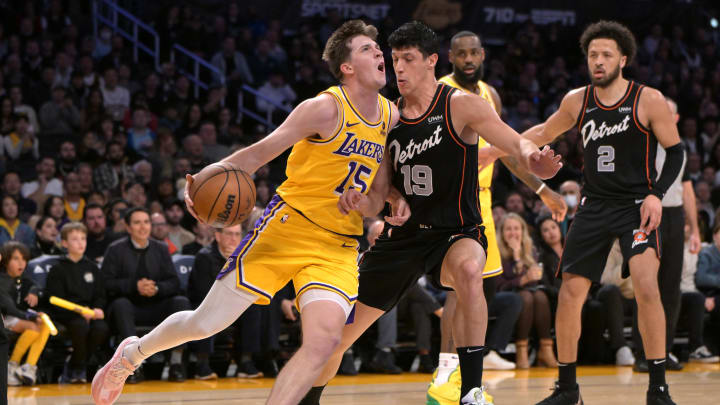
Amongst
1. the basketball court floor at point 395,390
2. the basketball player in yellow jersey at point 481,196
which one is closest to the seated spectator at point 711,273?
the basketball court floor at point 395,390

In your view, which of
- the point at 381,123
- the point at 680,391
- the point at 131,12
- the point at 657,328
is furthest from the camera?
the point at 131,12

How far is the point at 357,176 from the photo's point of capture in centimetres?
457

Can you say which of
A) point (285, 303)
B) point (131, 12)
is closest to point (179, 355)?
point (285, 303)

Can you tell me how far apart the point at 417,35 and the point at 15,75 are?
8.63 m

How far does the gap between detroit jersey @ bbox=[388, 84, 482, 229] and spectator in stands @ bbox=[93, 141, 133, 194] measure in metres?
6.45

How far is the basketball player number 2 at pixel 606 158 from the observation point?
552cm

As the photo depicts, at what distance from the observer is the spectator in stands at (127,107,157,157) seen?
38.9ft

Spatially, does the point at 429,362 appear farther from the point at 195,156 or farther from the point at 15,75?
the point at 15,75

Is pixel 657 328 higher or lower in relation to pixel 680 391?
higher

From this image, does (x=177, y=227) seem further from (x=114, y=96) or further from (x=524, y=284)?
(x=524, y=284)

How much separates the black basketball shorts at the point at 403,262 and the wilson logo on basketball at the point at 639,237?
96cm

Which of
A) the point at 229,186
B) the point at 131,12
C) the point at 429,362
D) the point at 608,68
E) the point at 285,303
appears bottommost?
the point at 429,362

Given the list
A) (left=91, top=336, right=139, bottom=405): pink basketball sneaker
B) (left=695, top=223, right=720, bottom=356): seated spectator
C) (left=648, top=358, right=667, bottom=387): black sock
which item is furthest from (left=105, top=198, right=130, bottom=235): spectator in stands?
(left=695, top=223, right=720, bottom=356): seated spectator

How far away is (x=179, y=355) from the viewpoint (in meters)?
7.88
